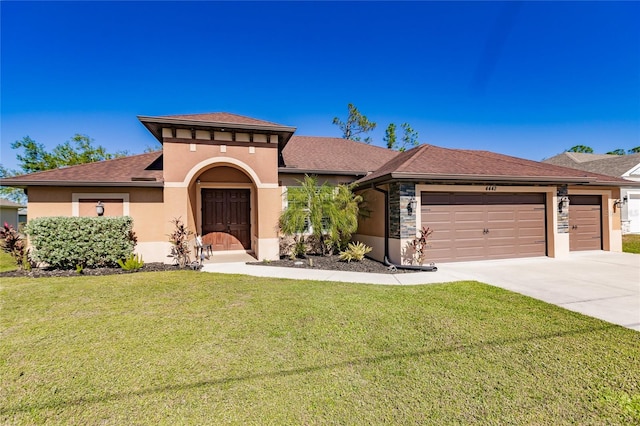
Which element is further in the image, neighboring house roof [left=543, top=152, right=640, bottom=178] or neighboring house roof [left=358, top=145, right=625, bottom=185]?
neighboring house roof [left=543, top=152, right=640, bottom=178]

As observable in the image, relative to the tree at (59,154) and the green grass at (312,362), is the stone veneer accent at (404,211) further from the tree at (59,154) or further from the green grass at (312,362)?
the tree at (59,154)

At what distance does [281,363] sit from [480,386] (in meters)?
2.13

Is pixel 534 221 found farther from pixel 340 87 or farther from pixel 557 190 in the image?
pixel 340 87

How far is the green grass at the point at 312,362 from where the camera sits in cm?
241

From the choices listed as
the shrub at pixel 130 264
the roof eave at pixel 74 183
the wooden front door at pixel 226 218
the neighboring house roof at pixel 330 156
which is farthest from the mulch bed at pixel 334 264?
the roof eave at pixel 74 183

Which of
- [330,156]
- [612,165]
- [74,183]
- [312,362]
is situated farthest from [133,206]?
[612,165]

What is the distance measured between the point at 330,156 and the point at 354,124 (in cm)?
1571

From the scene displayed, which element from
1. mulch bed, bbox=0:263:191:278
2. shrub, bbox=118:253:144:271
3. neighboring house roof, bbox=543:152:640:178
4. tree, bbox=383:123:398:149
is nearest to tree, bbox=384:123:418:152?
tree, bbox=383:123:398:149

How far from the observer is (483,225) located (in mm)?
9297

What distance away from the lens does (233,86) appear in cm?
1436

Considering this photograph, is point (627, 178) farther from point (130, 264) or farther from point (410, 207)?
point (130, 264)

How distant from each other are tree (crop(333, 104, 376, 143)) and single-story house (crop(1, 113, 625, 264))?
17396mm

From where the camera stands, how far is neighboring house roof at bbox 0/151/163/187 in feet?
27.5

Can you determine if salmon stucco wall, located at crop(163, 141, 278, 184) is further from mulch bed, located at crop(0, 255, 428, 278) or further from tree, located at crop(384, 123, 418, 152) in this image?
tree, located at crop(384, 123, 418, 152)
